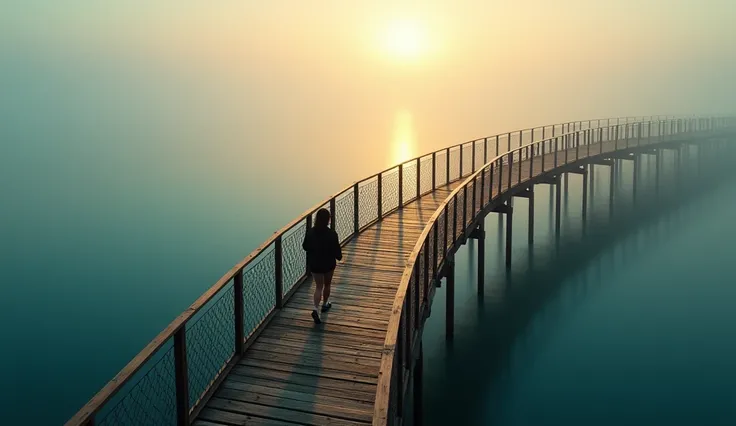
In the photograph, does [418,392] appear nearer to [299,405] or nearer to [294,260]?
[294,260]

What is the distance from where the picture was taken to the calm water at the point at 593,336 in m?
12.6

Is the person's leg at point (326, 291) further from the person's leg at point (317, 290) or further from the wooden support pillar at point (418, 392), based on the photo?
the wooden support pillar at point (418, 392)

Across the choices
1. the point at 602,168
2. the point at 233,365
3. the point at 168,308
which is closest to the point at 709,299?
the point at 168,308

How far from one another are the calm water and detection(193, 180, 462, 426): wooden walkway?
12.3 ft

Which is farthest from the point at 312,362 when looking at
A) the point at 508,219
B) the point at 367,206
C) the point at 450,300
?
the point at 508,219

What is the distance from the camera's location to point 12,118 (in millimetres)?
118438

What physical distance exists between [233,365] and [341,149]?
207 feet

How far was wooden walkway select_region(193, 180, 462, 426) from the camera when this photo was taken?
6.17 metres

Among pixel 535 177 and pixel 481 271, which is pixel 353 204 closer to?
pixel 481 271

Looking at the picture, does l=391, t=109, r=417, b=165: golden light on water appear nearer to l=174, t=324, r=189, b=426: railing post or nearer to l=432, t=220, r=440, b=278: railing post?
l=432, t=220, r=440, b=278: railing post

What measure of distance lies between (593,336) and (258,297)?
8.13 metres

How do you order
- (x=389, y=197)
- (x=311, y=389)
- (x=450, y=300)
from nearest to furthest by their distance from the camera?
(x=311, y=389) < (x=450, y=300) < (x=389, y=197)

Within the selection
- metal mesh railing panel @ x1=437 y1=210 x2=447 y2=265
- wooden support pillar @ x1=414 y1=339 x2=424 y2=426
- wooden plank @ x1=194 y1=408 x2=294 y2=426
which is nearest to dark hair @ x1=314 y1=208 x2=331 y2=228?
wooden plank @ x1=194 y1=408 x2=294 y2=426

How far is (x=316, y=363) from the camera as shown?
7148 mm
